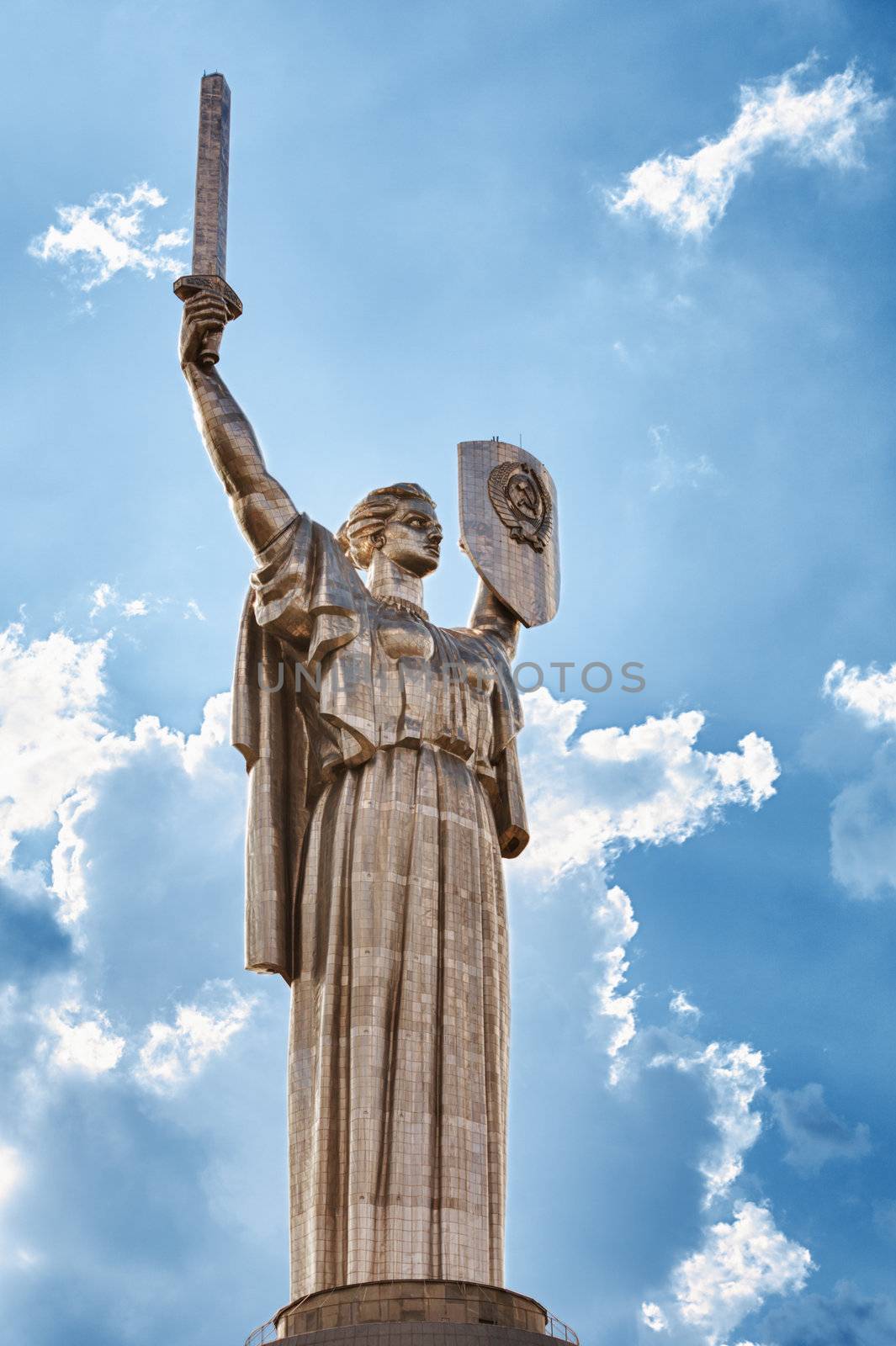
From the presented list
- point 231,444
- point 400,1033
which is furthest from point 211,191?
point 400,1033

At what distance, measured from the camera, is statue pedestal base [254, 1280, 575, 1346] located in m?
10.3

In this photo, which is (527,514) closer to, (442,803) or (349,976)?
(442,803)

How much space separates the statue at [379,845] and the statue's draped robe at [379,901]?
0.05 feet

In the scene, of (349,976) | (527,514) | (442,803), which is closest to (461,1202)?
(349,976)

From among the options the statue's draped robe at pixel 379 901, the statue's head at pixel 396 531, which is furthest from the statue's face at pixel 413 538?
Result: the statue's draped robe at pixel 379 901

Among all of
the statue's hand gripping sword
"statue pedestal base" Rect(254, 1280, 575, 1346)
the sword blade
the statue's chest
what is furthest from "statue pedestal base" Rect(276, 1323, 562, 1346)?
the sword blade

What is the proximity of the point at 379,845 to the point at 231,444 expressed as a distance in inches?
128

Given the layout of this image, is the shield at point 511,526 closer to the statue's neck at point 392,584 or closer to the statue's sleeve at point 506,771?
the statue's neck at point 392,584

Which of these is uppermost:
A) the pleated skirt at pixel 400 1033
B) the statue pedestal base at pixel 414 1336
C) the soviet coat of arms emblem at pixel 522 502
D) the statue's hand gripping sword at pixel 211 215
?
the statue's hand gripping sword at pixel 211 215

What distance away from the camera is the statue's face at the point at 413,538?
46.4ft

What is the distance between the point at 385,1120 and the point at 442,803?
2.36 metres

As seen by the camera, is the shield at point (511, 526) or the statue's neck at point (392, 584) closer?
the statue's neck at point (392, 584)

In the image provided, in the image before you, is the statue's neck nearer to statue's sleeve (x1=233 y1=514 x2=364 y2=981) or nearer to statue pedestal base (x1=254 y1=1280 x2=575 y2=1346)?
statue's sleeve (x1=233 y1=514 x2=364 y2=981)

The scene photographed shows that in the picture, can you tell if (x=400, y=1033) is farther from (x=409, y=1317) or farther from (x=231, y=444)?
(x=231, y=444)
